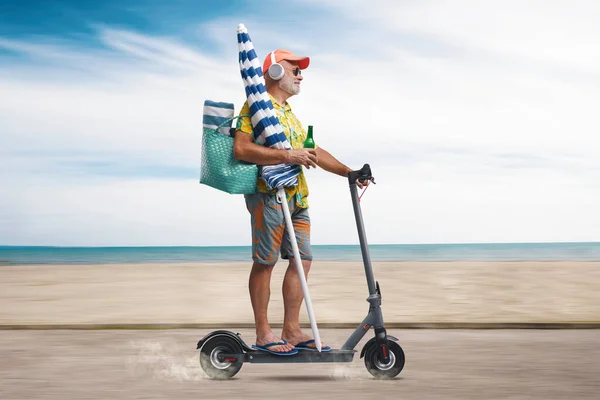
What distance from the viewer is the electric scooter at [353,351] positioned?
5.01m

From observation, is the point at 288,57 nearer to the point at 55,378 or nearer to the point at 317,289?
the point at 55,378

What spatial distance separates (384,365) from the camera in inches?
202

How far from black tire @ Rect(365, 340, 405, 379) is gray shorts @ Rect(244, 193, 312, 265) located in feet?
2.51

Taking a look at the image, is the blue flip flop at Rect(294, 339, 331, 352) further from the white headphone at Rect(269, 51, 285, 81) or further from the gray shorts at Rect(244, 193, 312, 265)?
the white headphone at Rect(269, 51, 285, 81)

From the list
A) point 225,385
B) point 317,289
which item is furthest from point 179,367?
point 317,289

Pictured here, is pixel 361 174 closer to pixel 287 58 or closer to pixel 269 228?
pixel 269 228

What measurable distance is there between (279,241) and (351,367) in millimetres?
1138

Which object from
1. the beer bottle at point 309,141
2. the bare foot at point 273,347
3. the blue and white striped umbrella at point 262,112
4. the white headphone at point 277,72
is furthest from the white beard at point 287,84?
the bare foot at point 273,347

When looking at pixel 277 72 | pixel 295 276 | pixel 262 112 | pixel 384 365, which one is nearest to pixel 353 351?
pixel 384 365

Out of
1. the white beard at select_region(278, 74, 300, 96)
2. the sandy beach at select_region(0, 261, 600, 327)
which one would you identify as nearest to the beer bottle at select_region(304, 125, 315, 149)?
the white beard at select_region(278, 74, 300, 96)

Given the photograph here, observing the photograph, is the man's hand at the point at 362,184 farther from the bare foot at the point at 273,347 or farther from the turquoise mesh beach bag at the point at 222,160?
the bare foot at the point at 273,347

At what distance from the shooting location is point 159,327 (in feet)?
26.8

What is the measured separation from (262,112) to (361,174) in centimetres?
71

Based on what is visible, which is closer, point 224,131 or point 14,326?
point 224,131
